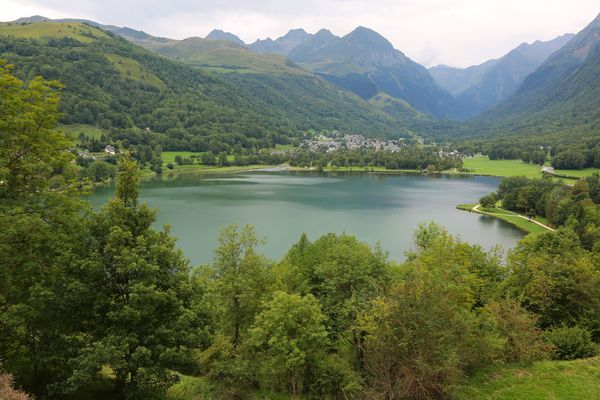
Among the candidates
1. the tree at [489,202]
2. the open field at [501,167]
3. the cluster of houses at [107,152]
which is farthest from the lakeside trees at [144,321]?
the open field at [501,167]

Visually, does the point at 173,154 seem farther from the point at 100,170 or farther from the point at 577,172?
the point at 577,172

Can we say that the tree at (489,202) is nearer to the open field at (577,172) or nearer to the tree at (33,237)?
the open field at (577,172)

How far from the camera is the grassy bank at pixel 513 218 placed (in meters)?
66.1

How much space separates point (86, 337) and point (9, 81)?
321 inches

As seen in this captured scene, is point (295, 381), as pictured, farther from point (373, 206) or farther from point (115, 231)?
point (373, 206)

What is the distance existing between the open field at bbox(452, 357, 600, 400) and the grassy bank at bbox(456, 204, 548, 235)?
49.6m

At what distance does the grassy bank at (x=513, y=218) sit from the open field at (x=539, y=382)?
49.6 meters

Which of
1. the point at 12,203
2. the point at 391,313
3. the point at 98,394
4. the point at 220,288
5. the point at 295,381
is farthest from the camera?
the point at 220,288

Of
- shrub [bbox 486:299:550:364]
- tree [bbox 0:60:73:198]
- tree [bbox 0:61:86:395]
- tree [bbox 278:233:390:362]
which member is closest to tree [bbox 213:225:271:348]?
tree [bbox 278:233:390:362]

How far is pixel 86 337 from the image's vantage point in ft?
42.0

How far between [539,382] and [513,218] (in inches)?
2631

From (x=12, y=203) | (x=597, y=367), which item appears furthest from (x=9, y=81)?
(x=597, y=367)

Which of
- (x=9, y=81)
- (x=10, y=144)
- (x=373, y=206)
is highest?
(x=9, y=81)

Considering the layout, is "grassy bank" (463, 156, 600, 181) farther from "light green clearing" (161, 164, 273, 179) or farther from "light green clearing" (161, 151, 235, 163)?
"light green clearing" (161, 151, 235, 163)
